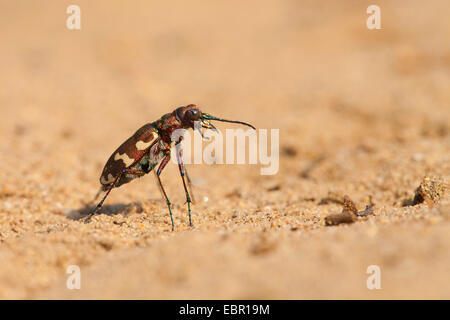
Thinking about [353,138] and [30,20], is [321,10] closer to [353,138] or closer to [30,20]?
[353,138]

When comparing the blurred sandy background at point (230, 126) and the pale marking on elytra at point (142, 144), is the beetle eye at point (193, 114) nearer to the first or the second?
the pale marking on elytra at point (142, 144)

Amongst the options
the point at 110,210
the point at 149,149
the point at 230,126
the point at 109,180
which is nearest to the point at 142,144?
the point at 149,149

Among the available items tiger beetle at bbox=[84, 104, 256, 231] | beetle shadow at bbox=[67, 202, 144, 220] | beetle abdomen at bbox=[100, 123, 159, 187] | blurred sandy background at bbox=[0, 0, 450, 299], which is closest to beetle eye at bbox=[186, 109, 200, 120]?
tiger beetle at bbox=[84, 104, 256, 231]

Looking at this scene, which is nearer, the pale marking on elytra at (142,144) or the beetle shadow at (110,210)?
the pale marking on elytra at (142,144)

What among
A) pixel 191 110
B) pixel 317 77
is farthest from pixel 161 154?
pixel 317 77

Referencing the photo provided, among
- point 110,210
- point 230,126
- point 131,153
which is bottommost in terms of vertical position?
point 110,210

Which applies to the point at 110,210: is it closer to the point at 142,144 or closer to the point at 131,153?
the point at 131,153

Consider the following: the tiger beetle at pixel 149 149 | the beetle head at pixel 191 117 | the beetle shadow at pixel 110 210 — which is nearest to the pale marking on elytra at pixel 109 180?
the tiger beetle at pixel 149 149

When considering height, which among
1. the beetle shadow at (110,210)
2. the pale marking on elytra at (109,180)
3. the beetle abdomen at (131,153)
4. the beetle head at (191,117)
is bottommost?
the beetle shadow at (110,210)
